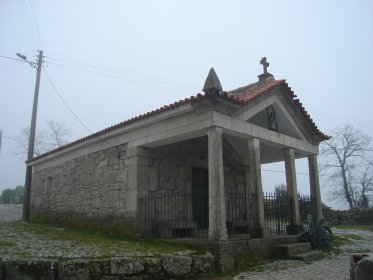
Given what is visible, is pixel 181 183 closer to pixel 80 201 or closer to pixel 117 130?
pixel 117 130

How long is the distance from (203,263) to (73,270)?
2.37 m

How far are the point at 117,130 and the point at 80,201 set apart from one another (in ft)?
9.05

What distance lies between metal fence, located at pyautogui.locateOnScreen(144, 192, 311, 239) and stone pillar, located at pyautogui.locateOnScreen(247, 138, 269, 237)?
0.82 ft

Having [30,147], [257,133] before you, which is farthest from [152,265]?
[30,147]

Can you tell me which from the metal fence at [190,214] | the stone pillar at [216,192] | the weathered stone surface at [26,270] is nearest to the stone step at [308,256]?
the metal fence at [190,214]

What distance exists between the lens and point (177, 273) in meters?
A: 5.55

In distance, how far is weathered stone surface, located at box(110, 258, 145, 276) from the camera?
16.0 feet

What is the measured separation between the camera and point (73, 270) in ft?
14.6

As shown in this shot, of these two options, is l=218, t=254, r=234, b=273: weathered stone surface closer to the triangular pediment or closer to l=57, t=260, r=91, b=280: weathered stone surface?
l=57, t=260, r=91, b=280: weathered stone surface

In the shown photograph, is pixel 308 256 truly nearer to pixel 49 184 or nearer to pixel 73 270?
pixel 73 270

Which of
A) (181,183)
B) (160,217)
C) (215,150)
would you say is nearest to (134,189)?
(160,217)

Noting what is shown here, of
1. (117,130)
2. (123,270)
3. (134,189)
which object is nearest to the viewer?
(123,270)

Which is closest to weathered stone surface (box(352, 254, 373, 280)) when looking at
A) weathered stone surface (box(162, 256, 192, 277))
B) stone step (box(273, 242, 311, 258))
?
weathered stone surface (box(162, 256, 192, 277))

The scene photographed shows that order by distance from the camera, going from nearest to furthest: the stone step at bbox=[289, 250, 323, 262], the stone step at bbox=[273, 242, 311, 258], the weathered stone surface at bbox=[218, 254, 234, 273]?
the weathered stone surface at bbox=[218, 254, 234, 273]
the stone step at bbox=[289, 250, 323, 262]
the stone step at bbox=[273, 242, 311, 258]
